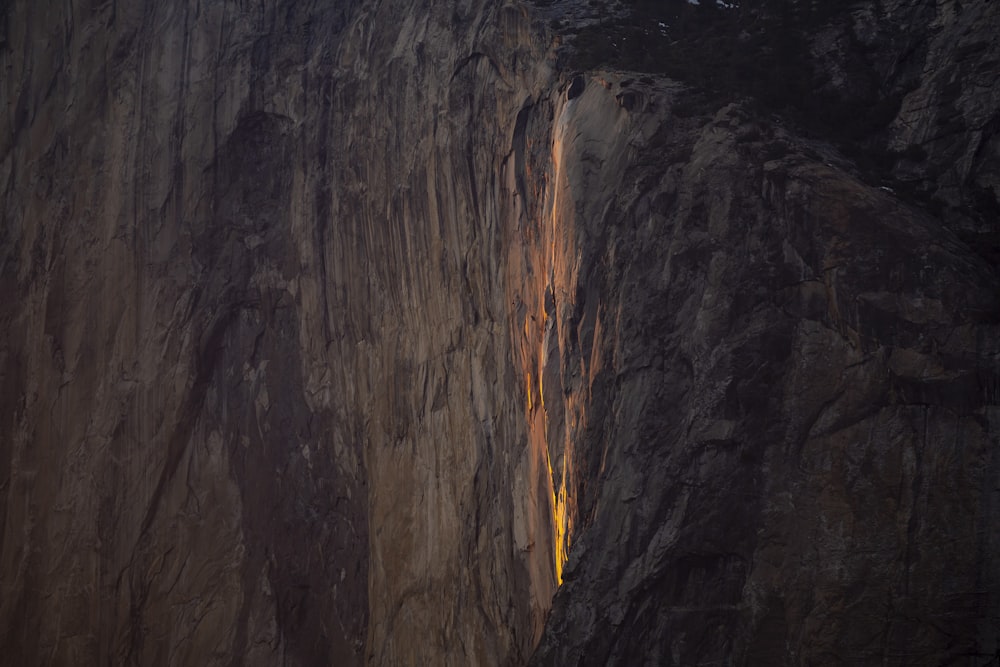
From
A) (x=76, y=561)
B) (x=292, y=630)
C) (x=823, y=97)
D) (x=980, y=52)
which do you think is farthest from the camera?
(x=76, y=561)

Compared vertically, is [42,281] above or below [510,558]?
above

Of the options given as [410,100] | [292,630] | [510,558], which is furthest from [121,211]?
[510,558]

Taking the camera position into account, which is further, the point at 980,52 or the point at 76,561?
the point at 76,561

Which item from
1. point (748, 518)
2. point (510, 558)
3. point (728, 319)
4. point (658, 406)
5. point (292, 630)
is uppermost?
point (728, 319)

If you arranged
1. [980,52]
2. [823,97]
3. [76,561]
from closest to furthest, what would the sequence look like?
[980,52] < [823,97] < [76,561]

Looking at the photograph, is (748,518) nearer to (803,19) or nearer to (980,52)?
(980,52)

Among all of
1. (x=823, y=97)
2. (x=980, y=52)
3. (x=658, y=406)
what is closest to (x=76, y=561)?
(x=658, y=406)
